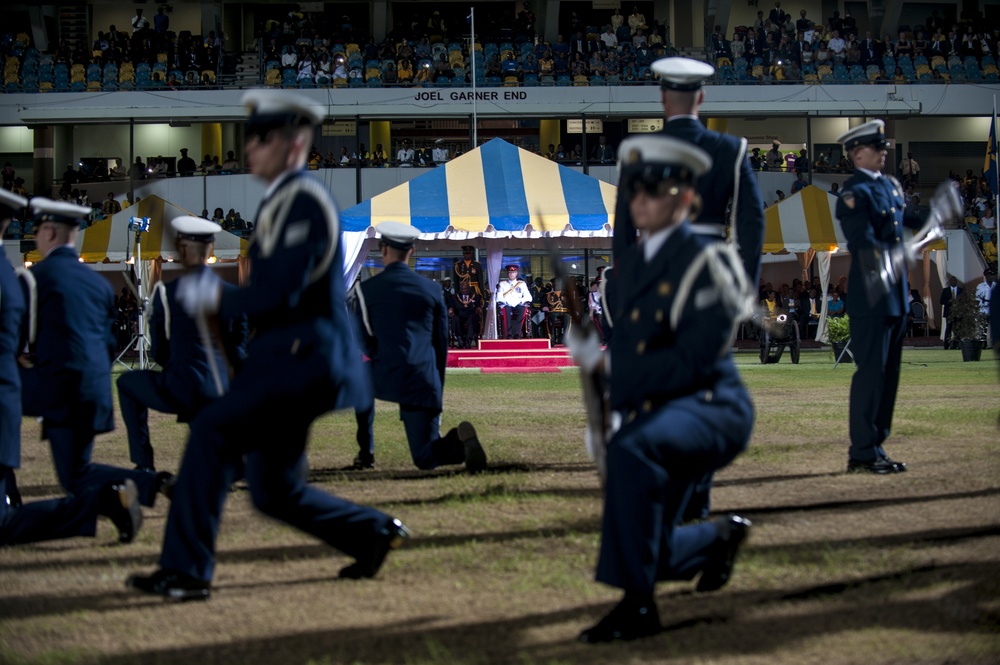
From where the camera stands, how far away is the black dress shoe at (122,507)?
19.7 feet

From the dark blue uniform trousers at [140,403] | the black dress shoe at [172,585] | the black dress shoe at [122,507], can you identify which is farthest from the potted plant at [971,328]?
the black dress shoe at [172,585]

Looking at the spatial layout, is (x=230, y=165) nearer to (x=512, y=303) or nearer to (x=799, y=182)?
(x=512, y=303)

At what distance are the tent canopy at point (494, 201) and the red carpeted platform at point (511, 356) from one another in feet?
8.08

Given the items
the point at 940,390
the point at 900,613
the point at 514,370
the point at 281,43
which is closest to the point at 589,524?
the point at 900,613

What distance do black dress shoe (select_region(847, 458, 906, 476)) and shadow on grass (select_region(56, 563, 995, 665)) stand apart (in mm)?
3138

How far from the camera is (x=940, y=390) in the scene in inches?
607

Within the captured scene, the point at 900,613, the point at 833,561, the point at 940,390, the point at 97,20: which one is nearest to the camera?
the point at 900,613

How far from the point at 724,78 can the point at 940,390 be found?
89.6 ft

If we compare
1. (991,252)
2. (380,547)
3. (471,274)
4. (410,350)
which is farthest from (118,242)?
(380,547)

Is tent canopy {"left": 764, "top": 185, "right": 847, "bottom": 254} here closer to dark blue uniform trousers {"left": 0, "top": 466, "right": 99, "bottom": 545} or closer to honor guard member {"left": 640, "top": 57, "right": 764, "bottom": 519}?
honor guard member {"left": 640, "top": 57, "right": 764, "bottom": 519}

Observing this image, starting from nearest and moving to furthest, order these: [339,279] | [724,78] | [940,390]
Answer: [339,279]
[940,390]
[724,78]

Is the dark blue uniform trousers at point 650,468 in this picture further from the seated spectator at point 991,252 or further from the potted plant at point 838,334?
the seated spectator at point 991,252

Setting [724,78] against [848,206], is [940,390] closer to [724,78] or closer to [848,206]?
[848,206]

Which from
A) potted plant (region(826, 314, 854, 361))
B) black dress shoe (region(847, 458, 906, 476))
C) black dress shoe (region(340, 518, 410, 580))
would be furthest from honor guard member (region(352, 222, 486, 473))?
potted plant (region(826, 314, 854, 361))
